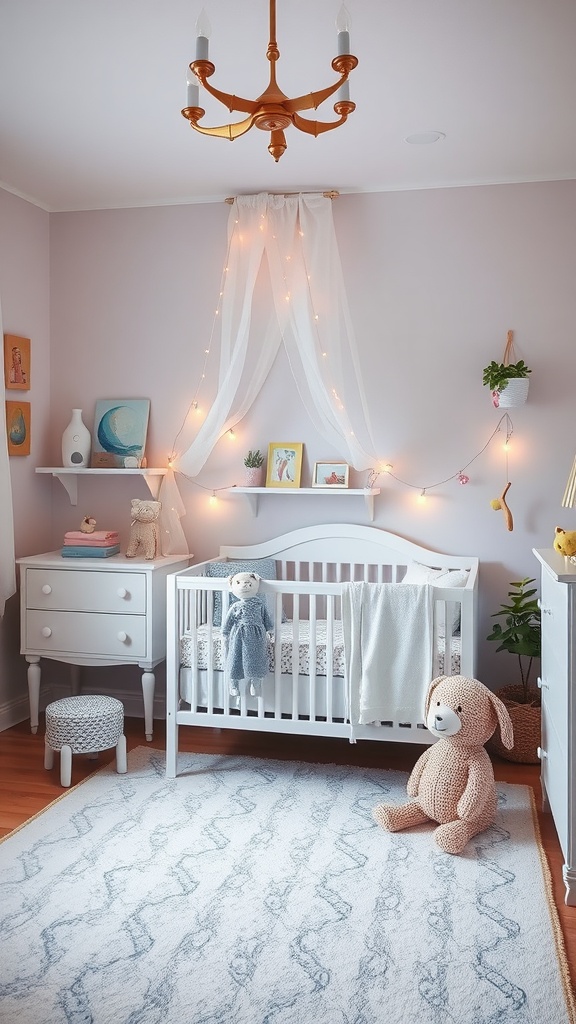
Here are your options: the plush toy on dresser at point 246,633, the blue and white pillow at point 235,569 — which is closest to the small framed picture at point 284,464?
the blue and white pillow at point 235,569

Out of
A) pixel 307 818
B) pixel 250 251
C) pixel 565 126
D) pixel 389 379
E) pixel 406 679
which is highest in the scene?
pixel 565 126

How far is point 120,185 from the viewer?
3.86m

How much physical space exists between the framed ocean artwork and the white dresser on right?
2.21m

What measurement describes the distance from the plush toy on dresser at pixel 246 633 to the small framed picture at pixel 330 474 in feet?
2.91

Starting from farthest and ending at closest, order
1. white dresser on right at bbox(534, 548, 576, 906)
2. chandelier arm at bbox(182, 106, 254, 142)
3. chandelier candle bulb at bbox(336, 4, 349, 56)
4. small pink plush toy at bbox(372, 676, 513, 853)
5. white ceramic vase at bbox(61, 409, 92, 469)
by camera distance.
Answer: white ceramic vase at bbox(61, 409, 92, 469) < small pink plush toy at bbox(372, 676, 513, 853) < white dresser on right at bbox(534, 548, 576, 906) < chandelier arm at bbox(182, 106, 254, 142) < chandelier candle bulb at bbox(336, 4, 349, 56)

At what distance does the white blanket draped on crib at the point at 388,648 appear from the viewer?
2.98 meters

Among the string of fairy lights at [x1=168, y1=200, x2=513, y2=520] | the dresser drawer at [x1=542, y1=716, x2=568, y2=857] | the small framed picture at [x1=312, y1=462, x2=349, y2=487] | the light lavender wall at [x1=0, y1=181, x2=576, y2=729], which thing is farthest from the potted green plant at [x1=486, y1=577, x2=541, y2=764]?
the small framed picture at [x1=312, y1=462, x2=349, y2=487]

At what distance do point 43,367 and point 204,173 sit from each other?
1.32 metres

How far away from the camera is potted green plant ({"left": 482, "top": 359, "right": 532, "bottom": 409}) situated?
3568 millimetres

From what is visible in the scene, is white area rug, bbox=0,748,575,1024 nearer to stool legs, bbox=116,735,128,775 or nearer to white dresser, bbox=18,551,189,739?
stool legs, bbox=116,735,128,775

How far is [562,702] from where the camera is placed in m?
2.36

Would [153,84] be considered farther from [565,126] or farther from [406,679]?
[406,679]

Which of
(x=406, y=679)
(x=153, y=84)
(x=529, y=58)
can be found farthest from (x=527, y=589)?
(x=153, y=84)

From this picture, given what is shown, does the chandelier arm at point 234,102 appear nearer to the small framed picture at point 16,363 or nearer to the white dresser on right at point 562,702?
the white dresser on right at point 562,702
